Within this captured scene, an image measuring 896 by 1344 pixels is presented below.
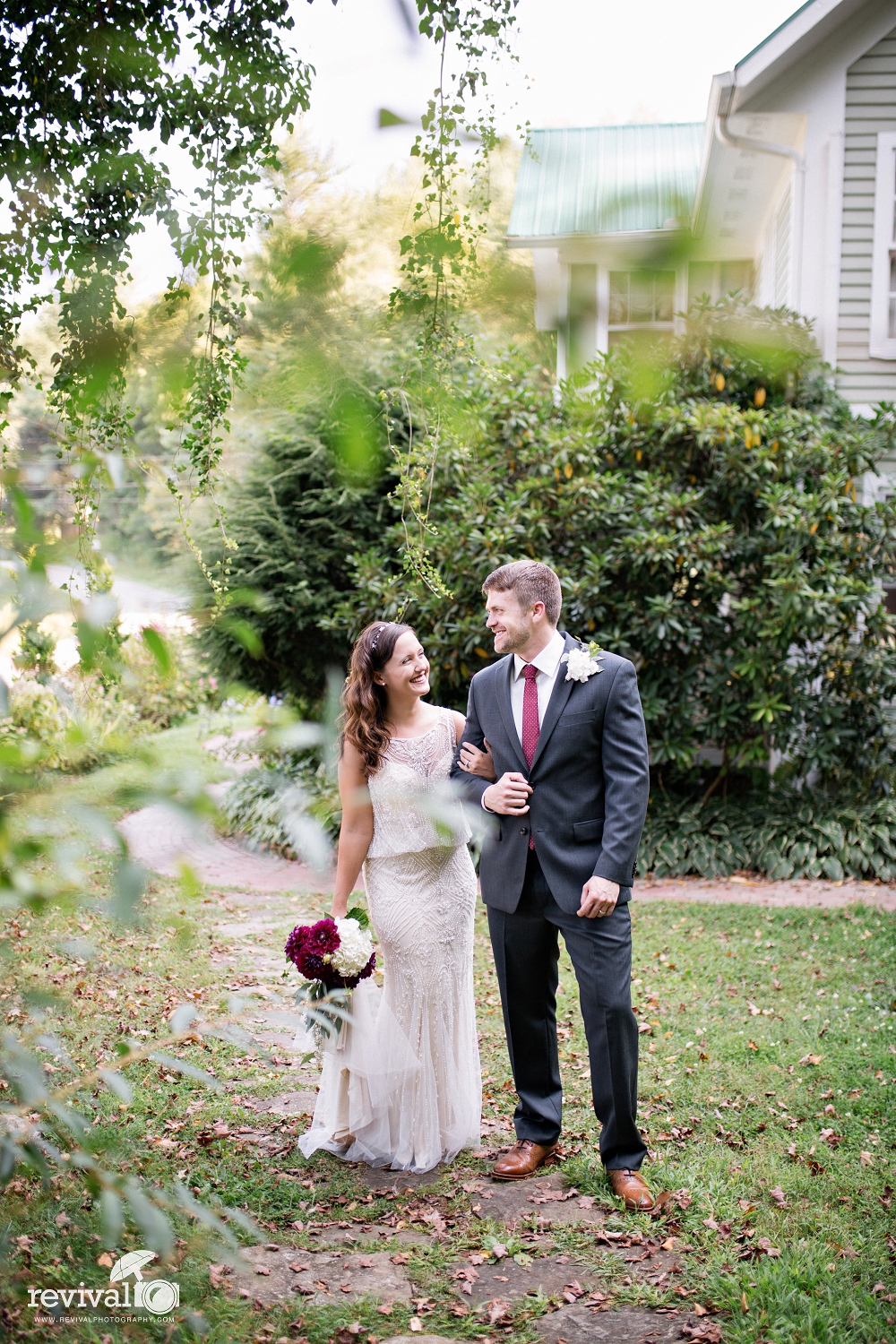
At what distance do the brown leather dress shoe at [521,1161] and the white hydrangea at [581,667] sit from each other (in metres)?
1.74

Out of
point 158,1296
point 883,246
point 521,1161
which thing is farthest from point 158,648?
point 883,246

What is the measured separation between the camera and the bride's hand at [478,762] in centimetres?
378

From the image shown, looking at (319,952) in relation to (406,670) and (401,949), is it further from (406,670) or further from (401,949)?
(406,670)

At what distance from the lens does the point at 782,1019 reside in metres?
5.34

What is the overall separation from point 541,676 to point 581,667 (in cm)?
23

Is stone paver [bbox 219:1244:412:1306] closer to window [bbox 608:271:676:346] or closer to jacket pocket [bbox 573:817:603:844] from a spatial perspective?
jacket pocket [bbox 573:817:603:844]

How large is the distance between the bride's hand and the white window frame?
701 cm

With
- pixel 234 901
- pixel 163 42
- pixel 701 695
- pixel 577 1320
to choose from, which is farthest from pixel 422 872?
pixel 701 695

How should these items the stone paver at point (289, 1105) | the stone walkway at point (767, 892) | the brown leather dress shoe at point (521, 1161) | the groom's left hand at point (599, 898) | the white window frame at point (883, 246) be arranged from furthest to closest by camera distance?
the white window frame at point (883, 246)
the stone walkway at point (767, 892)
the stone paver at point (289, 1105)
the brown leather dress shoe at point (521, 1161)
the groom's left hand at point (599, 898)

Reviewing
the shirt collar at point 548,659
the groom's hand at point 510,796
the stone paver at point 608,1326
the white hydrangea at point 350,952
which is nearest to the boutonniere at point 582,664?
the shirt collar at point 548,659

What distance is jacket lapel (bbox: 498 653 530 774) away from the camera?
3658 mm

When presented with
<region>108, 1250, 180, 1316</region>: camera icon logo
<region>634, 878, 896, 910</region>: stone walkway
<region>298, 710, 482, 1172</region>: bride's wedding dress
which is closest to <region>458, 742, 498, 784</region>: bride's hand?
<region>298, 710, 482, 1172</region>: bride's wedding dress

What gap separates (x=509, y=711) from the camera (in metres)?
3.72

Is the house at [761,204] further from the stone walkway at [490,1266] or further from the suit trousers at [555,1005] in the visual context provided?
the suit trousers at [555,1005]
